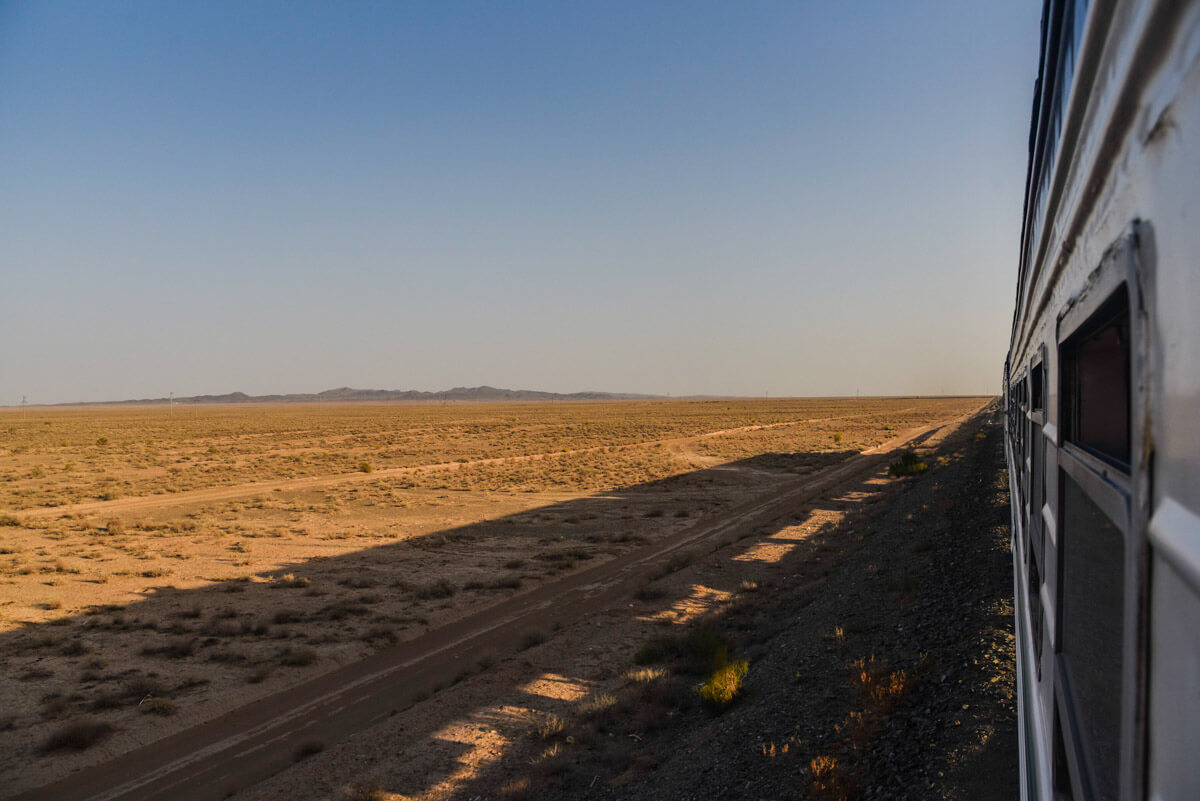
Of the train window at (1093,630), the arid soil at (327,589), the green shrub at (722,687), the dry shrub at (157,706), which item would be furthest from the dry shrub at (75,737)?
the train window at (1093,630)

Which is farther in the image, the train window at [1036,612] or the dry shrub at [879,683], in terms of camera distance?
the dry shrub at [879,683]

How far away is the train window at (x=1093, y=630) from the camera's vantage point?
47.6 inches

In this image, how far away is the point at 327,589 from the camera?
44.8 feet

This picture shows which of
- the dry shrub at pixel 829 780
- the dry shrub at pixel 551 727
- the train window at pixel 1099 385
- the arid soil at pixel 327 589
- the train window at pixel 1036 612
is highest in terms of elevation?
the train window at pixel 1099 385

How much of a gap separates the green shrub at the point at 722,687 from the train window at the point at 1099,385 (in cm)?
626

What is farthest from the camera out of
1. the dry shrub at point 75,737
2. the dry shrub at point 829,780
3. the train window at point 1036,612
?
the dry shrub at point 75,737

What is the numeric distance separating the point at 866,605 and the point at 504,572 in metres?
7.68

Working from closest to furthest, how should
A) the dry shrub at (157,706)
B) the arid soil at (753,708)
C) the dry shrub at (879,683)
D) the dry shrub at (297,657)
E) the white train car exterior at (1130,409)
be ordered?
the white train car exterior at (1130,409), the arid soil at (753,708), the dry shrub at (879,683), the dry shrub at (157,706), the dry shrub at (297,657)

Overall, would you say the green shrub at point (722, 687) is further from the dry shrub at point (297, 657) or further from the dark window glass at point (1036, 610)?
the dry shrub at point (297, 657)

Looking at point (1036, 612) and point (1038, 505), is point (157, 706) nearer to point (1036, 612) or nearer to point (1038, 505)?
point (1036, 612)

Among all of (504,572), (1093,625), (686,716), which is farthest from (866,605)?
(1093,625)

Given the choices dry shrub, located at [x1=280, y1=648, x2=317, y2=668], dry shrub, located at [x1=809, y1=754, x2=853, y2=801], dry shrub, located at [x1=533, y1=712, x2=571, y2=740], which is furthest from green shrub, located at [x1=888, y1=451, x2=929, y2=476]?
dry shrub, located at [x1=809, y1=754, x2=853, y2=801]

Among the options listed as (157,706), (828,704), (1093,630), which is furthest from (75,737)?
(1093,630)

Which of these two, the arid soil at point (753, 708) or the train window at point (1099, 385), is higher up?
the train window at point (1099, 385)
